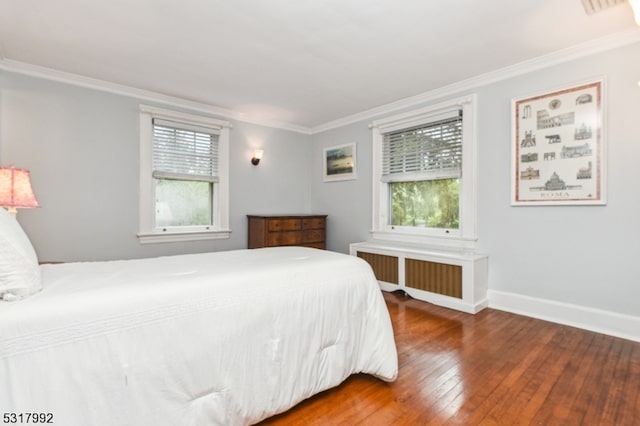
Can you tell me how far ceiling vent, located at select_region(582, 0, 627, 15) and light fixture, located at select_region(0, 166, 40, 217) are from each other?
13.6 feet

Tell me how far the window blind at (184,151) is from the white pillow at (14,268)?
2.75 meters

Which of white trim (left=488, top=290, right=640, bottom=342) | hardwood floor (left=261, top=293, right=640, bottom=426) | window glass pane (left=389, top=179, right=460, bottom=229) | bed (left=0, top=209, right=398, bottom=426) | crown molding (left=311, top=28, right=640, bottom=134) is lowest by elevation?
hardwood floor (left=261, top=293, right=640, bottom=426)

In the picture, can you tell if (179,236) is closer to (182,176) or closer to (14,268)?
(182,176)

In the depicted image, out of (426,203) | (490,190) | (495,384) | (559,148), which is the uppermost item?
(559,148)

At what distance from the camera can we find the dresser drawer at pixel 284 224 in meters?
4.23

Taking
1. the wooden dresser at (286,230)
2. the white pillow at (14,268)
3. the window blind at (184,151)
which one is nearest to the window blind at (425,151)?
the wooden dresser at (286,230)

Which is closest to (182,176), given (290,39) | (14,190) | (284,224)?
(284,224)

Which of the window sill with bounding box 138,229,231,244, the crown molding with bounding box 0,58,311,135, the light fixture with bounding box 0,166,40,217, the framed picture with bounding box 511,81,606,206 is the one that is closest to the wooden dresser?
the window sill with bounding box 138,229,231,244

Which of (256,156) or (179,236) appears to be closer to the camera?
(179,236)

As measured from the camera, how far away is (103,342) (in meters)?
1.11

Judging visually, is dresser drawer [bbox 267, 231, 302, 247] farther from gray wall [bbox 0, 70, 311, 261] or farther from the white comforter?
the white comforter

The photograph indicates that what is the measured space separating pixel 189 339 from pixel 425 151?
11.4 ft

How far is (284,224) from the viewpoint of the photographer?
171 inches

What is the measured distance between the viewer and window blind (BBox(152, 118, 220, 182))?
3.82 metres
